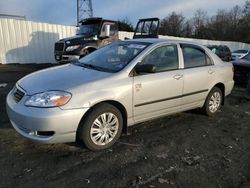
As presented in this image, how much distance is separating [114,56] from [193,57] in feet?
5.47

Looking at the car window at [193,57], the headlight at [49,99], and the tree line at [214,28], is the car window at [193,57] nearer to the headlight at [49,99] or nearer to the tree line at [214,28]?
the headlight at [49,99]

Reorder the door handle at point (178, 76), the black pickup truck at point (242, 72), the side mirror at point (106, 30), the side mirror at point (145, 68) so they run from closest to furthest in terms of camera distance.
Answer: the side mirror at point (145, 68) < the door handle at point (178, 76) < the black pickup truck at point (242, 72) < the side mirror at point (106, 30)

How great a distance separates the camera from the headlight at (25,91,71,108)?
3592mm

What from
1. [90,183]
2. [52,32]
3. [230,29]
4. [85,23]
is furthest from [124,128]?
[230,29]

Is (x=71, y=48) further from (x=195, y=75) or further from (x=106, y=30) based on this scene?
(x=195, y=75)

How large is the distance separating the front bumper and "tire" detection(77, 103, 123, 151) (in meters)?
0.13

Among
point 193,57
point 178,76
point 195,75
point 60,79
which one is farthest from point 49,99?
point 193,57

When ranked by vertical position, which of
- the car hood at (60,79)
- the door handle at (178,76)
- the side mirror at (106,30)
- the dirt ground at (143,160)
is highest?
the side mirror at (106,30)

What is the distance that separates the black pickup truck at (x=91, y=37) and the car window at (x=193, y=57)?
672cm

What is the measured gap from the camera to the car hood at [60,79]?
12.4 feet

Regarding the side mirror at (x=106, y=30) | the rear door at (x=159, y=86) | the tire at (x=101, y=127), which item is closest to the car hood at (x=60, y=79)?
the tire at (x=101, y=127)

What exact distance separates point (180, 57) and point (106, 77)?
1.75m

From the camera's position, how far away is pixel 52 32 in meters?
17.0

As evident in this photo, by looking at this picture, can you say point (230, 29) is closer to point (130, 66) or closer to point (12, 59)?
point (12, 59)
